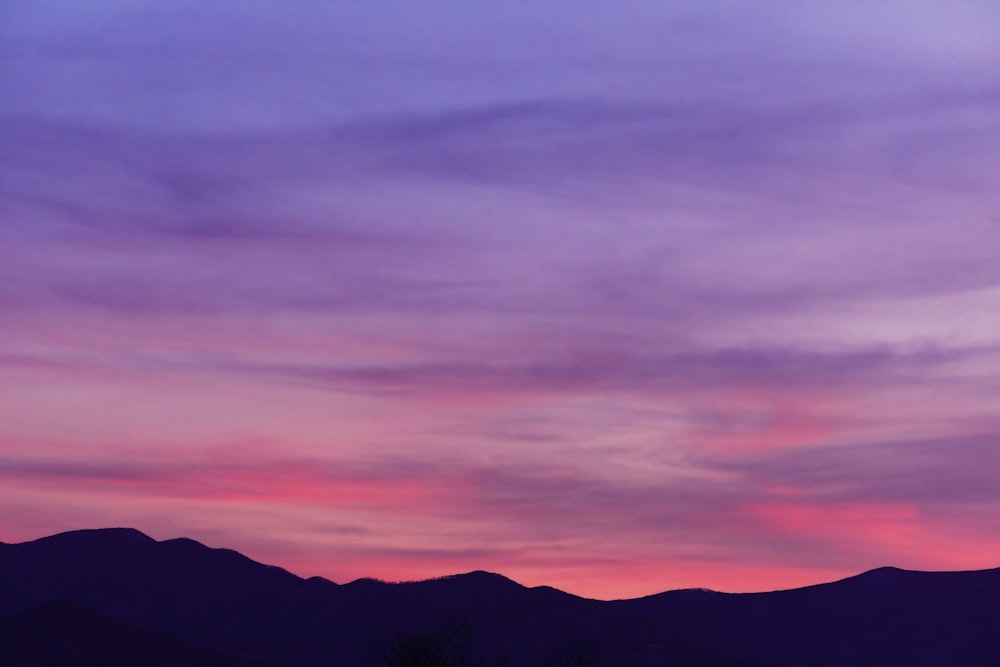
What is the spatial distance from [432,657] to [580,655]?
18.5 feet

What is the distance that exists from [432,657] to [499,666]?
3.20m

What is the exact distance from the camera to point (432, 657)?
56.4m

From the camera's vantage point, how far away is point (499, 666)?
191 ft

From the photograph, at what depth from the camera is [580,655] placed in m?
57.4

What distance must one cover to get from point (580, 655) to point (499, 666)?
3252mm
